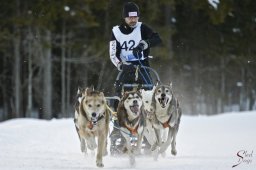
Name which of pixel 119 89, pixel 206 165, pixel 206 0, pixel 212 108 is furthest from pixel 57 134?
pixel 212 108

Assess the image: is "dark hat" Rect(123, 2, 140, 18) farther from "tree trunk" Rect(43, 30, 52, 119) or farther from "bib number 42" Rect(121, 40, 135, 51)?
"tree trunk" Rect(43, 30, 52, 119)

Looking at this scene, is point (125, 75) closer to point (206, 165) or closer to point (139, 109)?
point (139, 109)

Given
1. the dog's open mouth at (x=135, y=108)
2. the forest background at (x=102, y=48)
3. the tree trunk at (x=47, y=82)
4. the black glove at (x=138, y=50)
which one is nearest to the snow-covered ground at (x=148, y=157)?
the dog's open mouth at (x=135, y=108)

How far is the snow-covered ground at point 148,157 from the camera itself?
812cm

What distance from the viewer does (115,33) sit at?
9.65 meters

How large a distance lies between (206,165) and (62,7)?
16246 millimetres

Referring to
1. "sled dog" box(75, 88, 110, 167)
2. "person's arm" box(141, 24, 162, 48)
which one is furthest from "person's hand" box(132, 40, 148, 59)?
"sled dog" box(75, 88, 110, 167)

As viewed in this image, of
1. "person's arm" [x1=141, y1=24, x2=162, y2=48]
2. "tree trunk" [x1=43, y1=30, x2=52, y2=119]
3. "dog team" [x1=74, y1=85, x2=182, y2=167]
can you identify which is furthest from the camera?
"tree trunk" [x1=43, y1=30, x2=52, y2=119]

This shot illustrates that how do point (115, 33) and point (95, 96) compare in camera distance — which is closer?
point (95, 96)

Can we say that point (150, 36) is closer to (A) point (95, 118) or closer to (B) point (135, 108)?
(B) point (135, 108)

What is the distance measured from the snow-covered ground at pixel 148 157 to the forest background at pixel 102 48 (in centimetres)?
500

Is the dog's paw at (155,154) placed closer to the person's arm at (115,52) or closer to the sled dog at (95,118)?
the sled dog at (95,118)

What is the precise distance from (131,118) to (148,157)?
122cm

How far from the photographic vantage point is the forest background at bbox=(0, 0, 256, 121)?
2418 cm
